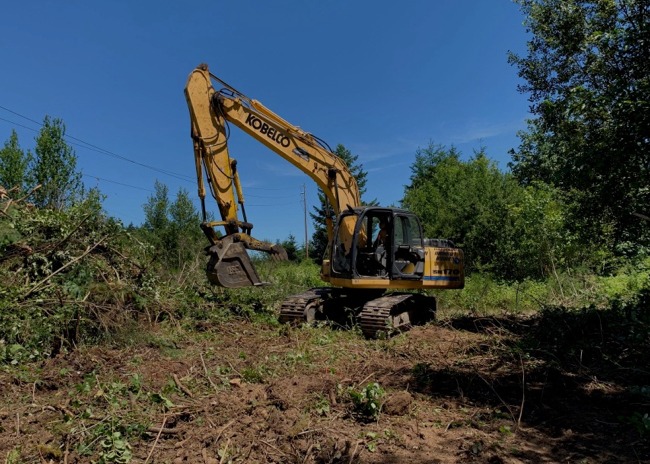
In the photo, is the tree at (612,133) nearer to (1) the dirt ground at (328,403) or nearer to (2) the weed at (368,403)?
(1) the dirt ground at (328,403)

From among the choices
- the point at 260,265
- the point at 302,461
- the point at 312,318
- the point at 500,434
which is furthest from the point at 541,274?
the point at 302,461

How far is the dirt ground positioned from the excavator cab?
1.93 meters

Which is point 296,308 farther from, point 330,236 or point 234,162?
point 234,162

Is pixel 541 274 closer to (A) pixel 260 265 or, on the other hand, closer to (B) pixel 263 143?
(A) pixel 260 265

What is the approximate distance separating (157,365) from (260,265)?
9.34 meters

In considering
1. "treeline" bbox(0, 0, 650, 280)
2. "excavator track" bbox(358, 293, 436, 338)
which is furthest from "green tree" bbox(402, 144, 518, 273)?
"excavator track" bbox(358, 293, 436, 338)

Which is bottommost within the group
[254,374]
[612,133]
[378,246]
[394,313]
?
[254,374]

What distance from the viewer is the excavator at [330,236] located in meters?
8.20

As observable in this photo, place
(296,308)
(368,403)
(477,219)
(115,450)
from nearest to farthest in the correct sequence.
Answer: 1. (115,450)
2. (368,403)
3. (296,308)
4. (477,219)

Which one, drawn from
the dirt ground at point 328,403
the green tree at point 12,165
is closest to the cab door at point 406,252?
the dirt ground at point 328,403

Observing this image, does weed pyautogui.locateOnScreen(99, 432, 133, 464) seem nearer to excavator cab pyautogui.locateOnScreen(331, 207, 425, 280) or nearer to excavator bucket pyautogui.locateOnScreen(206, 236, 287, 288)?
excavator bucket pyautogui.locateOnScreen(206, 236, 287, 288)

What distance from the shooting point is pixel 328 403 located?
4.42 meters

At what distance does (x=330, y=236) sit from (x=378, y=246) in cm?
107

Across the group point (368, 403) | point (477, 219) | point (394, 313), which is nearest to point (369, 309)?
point (394, 313)
